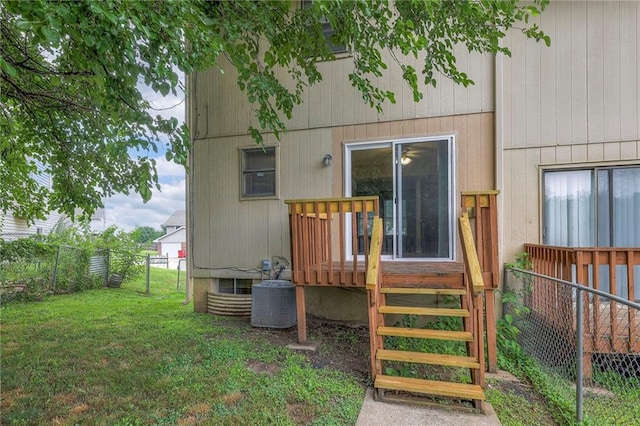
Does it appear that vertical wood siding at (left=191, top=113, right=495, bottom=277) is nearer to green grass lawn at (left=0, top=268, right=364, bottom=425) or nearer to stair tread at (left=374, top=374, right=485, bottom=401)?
green grass lawn at (left=0, top=268, right=364, bottom=425)

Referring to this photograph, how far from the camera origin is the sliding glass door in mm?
4695

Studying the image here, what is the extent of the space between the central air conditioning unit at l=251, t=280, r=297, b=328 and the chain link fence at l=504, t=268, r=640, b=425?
3063 mm

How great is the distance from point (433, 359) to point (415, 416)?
51 cm

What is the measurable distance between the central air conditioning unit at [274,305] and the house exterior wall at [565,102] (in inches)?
124

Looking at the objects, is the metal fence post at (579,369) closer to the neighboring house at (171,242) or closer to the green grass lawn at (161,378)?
the green grass lawn at (161,378)

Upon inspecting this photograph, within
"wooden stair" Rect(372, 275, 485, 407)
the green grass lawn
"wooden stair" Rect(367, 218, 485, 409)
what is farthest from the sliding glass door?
the green grass lawn

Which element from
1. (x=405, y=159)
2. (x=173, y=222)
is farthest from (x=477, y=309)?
(x=173, y=222)

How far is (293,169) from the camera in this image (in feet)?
17.7

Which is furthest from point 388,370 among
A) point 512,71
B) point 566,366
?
point 512,71

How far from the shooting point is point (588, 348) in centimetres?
326

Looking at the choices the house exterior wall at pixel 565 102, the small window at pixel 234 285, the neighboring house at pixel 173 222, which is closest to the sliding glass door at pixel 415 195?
the house exterior wall at pixel 565 102

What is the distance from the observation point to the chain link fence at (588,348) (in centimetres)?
279

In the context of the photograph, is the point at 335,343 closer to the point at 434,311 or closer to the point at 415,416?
the point at 434,311

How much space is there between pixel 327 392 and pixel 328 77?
4.44 metres
